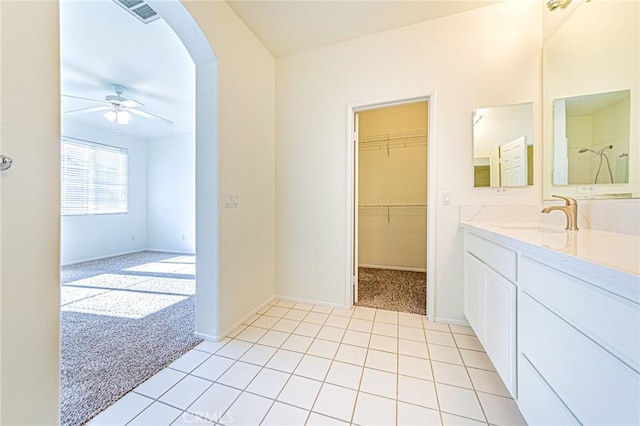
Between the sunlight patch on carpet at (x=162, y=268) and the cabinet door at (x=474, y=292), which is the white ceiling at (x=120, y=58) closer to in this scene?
the sunlight patch on carpet at (x=162, y=268)

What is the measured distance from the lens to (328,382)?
145 centimetres

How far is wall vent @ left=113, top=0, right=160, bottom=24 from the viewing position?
186 cm

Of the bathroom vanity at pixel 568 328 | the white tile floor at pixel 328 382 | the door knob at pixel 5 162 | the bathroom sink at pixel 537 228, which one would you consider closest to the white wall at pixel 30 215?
the door knob at pixel 5 162

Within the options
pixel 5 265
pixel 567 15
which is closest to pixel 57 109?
pixel 5 265

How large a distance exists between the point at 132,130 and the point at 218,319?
502 cm

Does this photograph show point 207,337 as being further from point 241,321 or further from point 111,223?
point 111,223

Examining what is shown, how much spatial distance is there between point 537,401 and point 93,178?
6499 mm

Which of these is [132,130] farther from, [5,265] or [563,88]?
[563,88]

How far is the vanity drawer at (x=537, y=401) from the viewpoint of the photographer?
2.67 feet

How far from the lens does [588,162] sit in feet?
5.20

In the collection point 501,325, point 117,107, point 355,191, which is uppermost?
point 117,107

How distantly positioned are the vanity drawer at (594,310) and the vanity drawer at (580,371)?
29mm

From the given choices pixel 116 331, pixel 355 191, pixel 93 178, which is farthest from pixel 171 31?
pixel 93 178

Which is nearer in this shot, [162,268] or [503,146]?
[503,146]
